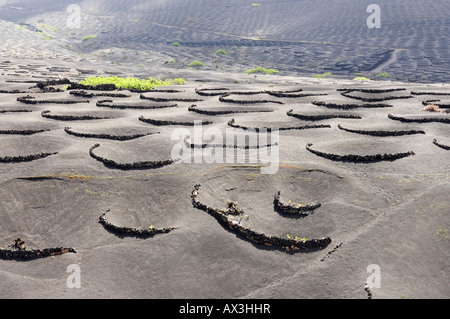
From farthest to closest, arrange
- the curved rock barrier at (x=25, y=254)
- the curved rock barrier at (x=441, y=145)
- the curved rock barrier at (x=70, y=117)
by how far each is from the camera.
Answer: the curved rock barrier at (x=70, y=117) → the curved rock barrier at (x=441, y=145) → the curved rock barrier at (x=25, y=254)

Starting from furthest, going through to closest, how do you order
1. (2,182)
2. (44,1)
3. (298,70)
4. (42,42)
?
(44,1)
(42,42)
(298,70)
(2,182)

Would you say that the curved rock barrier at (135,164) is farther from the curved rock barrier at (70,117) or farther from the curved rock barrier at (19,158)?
the curved rock barrier at (70,117)

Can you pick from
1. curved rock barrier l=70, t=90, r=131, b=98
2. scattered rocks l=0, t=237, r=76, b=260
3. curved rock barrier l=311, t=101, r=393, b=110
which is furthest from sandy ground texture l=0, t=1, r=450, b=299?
curved rock barrier l=70, t=90, r=131, b=98

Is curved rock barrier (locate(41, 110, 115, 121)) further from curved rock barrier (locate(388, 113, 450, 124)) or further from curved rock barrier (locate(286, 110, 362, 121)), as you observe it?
curved rock barrier (locate(388, 113, 450, 124))

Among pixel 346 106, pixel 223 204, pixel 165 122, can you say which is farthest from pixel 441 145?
pixel 165 122

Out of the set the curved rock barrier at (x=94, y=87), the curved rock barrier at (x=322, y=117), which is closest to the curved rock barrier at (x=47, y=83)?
the curved rock barrier at (x=94, y=87)

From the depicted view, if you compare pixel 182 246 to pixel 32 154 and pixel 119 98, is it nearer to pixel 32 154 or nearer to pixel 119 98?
pixel 32 154

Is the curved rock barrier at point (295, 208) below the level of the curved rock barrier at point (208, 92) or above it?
below

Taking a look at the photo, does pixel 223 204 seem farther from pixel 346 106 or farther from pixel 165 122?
pixel 346 106

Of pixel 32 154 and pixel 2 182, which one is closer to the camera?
pixel 2 182

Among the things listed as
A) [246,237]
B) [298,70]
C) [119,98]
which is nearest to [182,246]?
[246,237]
